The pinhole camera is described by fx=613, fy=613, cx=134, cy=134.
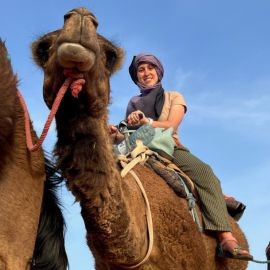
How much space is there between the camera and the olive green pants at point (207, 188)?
218 inches

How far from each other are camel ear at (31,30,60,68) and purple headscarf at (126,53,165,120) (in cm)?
201

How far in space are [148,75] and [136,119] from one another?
94 cm

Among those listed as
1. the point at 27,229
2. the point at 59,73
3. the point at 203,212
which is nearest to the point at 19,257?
the point at 27,229

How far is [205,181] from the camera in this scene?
229 inches

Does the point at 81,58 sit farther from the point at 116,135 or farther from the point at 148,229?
the point at 116,135

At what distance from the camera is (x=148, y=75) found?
20.6 feet

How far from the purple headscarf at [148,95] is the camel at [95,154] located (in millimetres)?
1367

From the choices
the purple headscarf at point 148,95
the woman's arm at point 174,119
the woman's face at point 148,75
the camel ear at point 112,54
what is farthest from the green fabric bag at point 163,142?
the camel ear at point 112,54

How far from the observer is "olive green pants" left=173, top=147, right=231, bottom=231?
5.55 meters

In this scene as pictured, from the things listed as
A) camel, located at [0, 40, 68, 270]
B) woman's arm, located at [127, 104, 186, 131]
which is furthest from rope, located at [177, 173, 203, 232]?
Answer: camel, located at [0, 40, 68, 270]

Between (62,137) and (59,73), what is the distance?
482 millimetres

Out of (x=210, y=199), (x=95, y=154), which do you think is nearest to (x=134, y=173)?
(x=95, y=154)

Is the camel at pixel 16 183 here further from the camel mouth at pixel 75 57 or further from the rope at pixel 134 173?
the rope at pixel 134 173

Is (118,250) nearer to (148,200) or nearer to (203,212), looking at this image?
(148,200)
